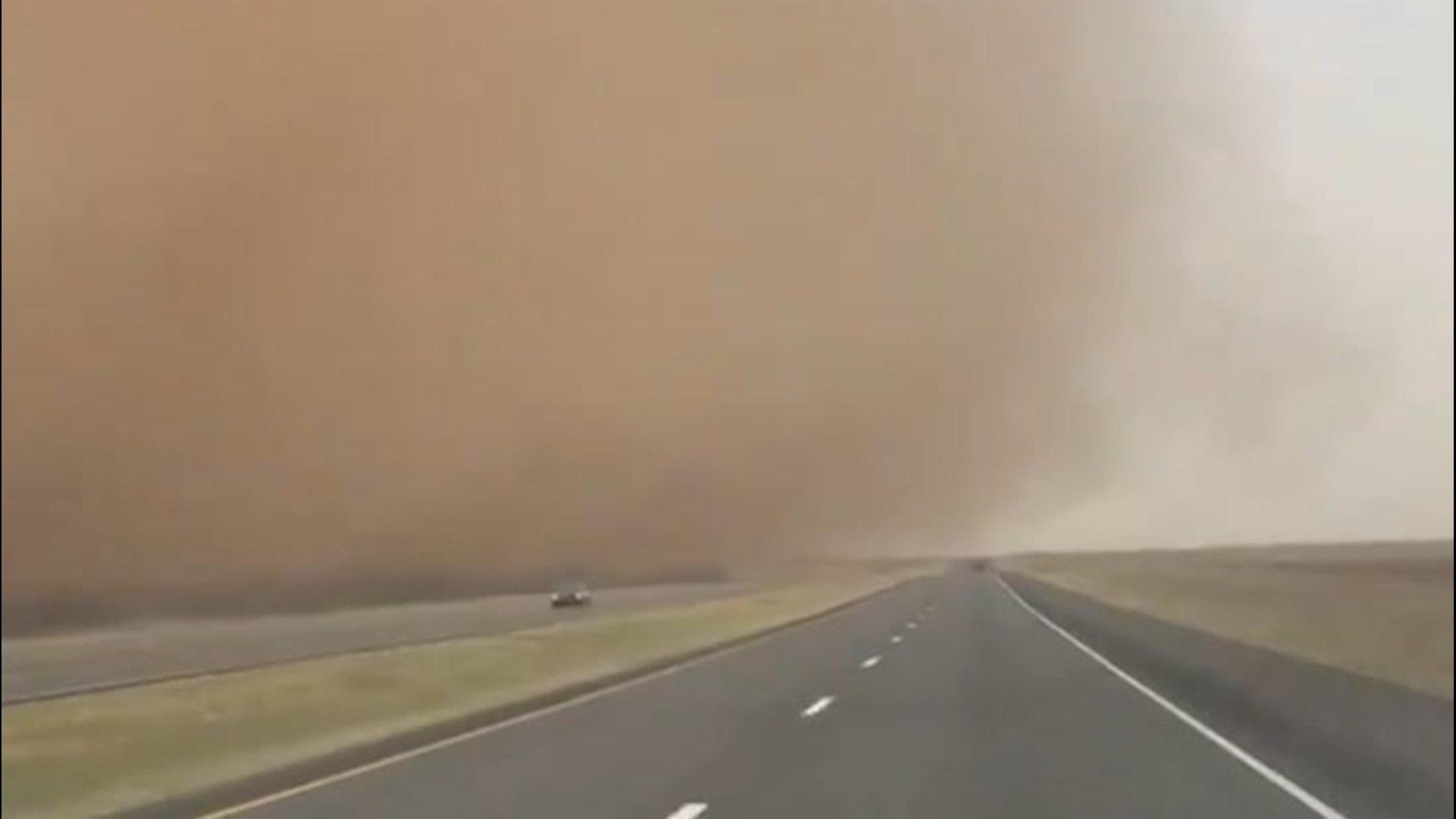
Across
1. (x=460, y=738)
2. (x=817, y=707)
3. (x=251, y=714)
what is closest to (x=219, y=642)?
(x=251, y=714)

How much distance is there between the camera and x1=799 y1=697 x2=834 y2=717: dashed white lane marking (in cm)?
1823

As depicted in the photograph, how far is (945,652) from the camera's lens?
28.6 metres

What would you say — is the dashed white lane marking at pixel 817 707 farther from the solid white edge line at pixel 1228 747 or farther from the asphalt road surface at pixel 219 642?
the asphalt road surface at pixel 219 642

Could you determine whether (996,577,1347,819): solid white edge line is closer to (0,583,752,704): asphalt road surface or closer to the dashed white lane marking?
the dashed white lane marking

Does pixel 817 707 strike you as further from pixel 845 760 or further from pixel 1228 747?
pixel 845 760

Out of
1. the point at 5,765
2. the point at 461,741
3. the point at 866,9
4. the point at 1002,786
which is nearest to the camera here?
the point at 866,9

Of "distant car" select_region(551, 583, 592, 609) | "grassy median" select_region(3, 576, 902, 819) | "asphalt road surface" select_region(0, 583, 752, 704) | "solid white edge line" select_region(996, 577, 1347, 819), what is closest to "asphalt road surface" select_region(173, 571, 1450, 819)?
"solid white edge line" select_region(996, 577, 1347, 819)

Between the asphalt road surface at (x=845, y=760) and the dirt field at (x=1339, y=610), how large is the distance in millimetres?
1815

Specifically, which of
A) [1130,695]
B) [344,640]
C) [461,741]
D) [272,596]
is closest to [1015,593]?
[272,596]

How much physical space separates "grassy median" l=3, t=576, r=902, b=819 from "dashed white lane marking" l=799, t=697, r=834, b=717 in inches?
128

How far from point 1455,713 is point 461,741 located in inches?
315

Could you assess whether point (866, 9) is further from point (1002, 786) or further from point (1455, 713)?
point (1455, 713)

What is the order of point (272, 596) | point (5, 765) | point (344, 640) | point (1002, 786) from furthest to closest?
point (272, 596) < point (344, 640) < point (5, 765) < point (1002, 786)

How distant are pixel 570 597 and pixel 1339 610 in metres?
30.4
